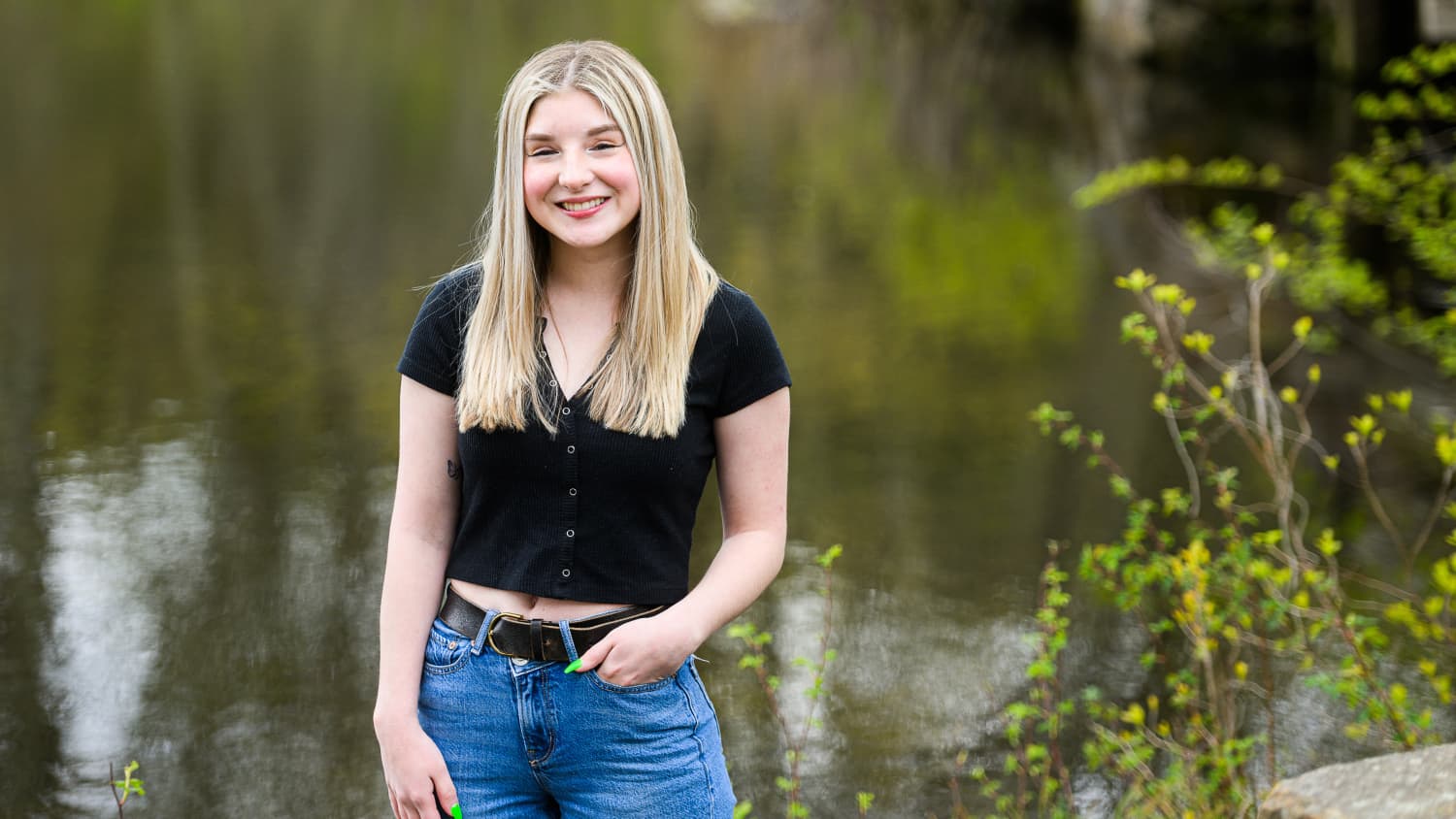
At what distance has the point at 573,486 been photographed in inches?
83.4

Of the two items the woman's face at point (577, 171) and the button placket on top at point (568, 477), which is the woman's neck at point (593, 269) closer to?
the woman's face at point (577, 171)

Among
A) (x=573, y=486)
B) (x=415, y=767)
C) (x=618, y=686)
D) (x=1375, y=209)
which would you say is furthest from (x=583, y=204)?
(x=1375, y=209)

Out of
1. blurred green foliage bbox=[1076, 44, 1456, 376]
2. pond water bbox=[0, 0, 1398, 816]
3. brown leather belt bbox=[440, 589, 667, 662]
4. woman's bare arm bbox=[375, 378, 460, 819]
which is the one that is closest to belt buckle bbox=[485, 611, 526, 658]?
brown leather belt bbox=[440, 589, 667, 662]

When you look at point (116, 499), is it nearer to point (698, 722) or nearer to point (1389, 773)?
point (698, 722)

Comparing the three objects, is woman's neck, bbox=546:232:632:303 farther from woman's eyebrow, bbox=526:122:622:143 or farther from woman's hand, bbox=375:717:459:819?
woman's hand, bbox=375:717:459:819

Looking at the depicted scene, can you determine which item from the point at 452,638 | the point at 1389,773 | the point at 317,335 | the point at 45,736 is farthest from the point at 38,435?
the point at 1389,773

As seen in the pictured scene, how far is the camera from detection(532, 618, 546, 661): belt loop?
6.77 feet

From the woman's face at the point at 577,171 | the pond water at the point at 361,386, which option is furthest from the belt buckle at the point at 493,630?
the pond water at the point at 361,386

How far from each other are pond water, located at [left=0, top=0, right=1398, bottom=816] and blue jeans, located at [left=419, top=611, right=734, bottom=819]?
2.34 m

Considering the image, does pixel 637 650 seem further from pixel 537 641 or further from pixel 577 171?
pixel 577 171

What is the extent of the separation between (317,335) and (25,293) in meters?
1.87

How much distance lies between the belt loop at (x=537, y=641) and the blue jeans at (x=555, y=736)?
1 centimetres

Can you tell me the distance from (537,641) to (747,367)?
0.49 m

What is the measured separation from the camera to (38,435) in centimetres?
686
